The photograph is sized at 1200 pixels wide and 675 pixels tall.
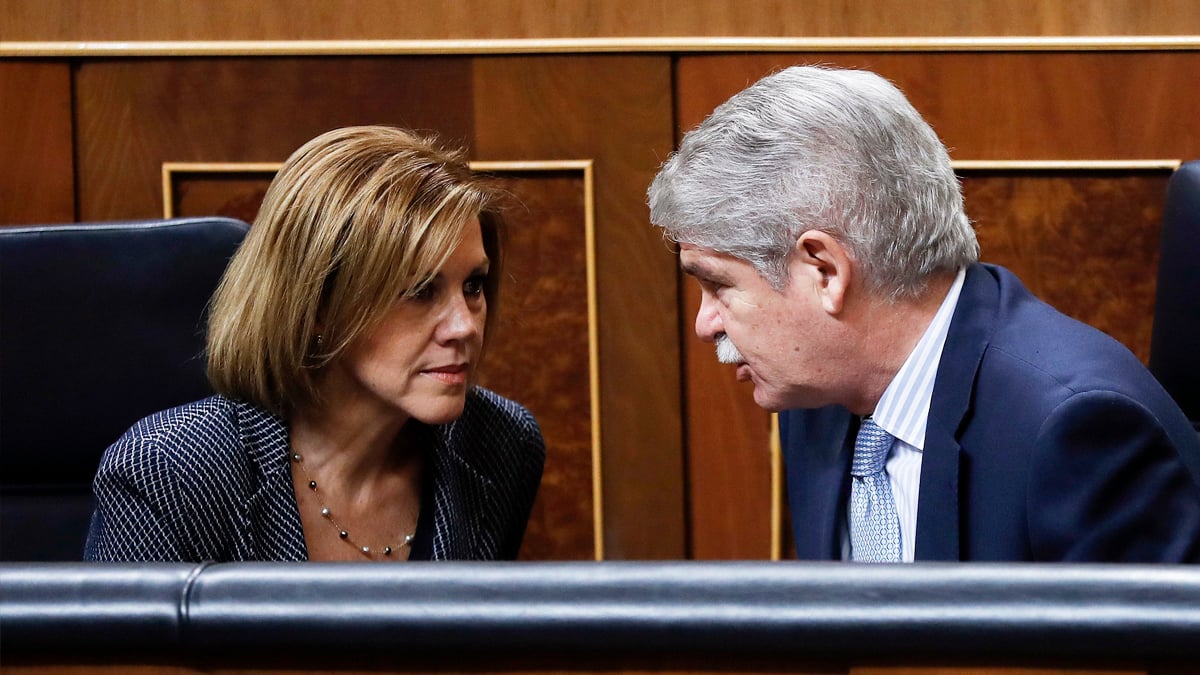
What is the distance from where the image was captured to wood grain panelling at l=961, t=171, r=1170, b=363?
6.38 ft

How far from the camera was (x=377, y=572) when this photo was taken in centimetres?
63

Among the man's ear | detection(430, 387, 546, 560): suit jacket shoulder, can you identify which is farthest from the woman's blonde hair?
the man's ear

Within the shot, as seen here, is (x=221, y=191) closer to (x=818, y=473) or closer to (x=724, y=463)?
(x=724, y=463)

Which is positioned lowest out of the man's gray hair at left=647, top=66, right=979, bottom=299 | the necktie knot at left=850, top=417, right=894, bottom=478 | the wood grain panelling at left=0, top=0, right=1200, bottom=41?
the necktie knot at left=850, top=417, right=894, bottom=478

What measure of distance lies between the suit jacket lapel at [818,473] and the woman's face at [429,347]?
42 centimetres

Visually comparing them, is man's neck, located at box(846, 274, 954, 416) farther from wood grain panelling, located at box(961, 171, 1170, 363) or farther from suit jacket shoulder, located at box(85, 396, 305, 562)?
wood grain panelling, located at box(961, 171, 1170, 363)

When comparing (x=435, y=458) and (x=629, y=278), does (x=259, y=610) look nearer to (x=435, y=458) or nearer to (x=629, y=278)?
(x=435, y=458)

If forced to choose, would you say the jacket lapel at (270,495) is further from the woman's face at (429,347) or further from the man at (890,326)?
the man at (890,326)

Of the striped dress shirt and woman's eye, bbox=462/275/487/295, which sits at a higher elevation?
woman's eye, bbox=462/275/487/295

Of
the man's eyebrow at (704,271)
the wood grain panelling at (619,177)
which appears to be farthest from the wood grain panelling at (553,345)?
the man's eyebrow at (704,271)

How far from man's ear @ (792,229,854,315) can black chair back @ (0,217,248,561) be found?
64 cm

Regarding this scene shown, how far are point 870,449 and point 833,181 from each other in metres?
0.30

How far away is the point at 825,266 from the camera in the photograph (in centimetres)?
122

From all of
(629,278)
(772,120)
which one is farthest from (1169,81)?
(772,120)
